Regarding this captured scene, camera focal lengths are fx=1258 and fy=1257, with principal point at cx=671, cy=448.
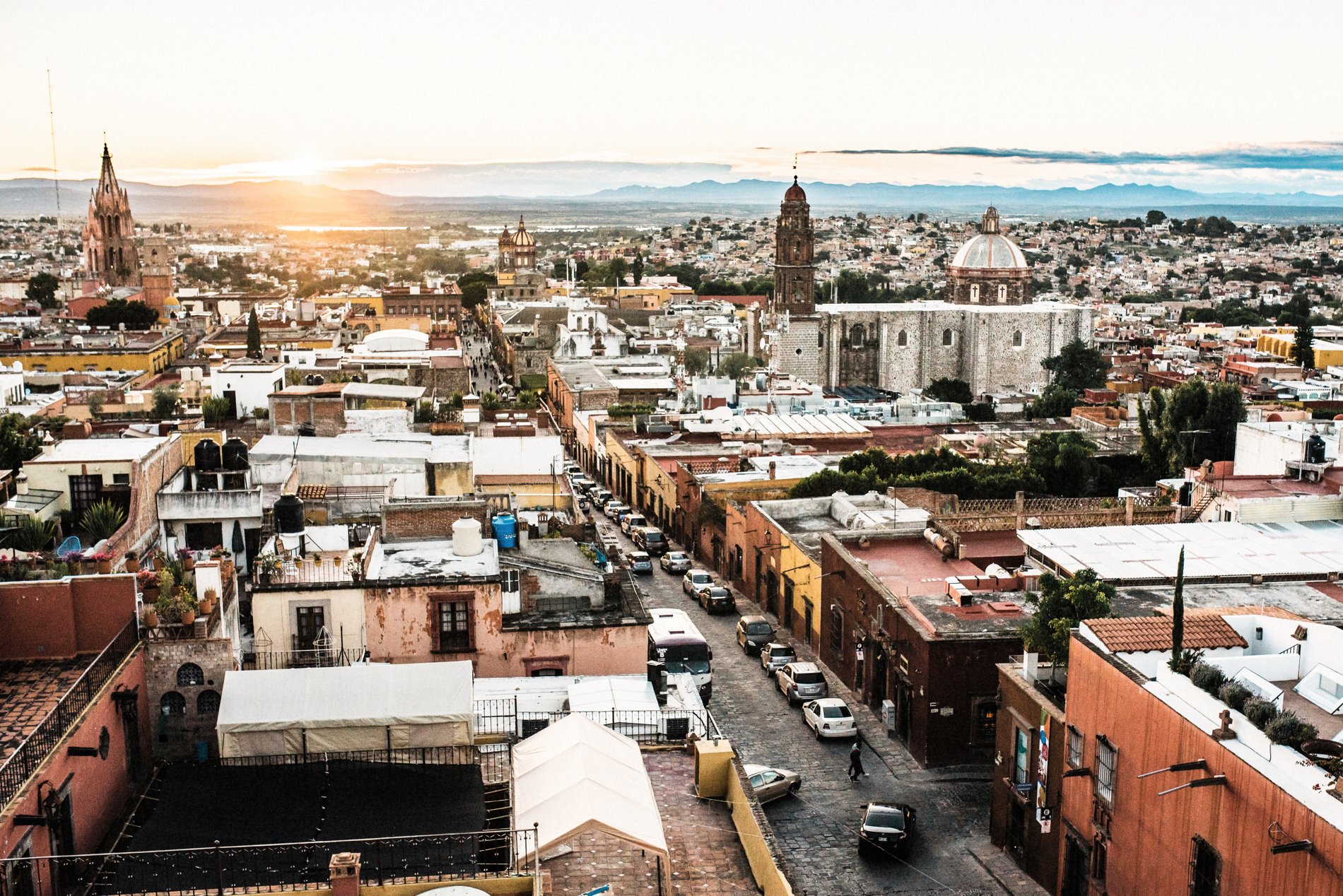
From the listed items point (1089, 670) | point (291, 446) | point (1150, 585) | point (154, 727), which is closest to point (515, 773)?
point (154, 727)

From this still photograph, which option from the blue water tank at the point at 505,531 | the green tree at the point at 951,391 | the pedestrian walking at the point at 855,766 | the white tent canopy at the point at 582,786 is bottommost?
the green tree at the point at 951,391

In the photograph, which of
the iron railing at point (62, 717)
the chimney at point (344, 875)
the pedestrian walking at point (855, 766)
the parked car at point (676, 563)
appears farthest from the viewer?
the parked car at point (676, 563)

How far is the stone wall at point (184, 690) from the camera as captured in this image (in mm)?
12578

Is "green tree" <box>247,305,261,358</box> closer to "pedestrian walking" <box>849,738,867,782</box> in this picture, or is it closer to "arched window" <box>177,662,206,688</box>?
"pedestrian walking" <box>849,738,867,782</box>

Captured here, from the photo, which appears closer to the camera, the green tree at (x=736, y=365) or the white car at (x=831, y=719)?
the white car at (x=831, y=719)

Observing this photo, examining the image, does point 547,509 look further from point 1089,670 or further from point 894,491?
point 1089,670

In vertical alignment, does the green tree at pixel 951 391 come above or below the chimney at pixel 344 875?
below

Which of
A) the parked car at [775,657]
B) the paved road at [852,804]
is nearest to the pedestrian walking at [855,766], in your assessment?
the paved road at [852,804]

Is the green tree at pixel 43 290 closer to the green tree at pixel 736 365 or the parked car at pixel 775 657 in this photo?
the green tree at pixel 736 365

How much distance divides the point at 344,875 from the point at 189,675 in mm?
4349

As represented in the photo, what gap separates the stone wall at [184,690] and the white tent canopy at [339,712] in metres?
0.39

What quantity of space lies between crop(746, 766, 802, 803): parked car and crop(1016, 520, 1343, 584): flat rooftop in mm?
4915

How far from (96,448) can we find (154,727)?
1009 centimetres

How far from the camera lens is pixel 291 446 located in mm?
23938
